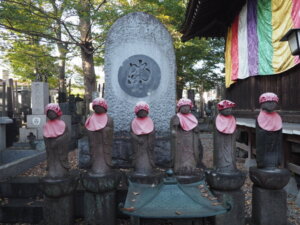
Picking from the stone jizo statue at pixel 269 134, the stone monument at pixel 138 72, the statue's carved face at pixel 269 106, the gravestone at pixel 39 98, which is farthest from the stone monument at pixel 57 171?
the gravestone at pixel 39 98

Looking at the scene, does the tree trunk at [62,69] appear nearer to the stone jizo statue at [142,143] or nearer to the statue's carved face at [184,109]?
the stone jizo statue at [142,143]

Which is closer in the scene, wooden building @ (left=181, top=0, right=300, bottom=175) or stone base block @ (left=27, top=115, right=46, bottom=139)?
wooden building @ (left=181, top=0, right=300, bottom=175)

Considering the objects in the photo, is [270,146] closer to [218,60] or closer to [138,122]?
[138,122]

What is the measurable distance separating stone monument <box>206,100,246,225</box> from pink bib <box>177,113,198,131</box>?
0.98 ft

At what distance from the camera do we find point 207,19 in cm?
921

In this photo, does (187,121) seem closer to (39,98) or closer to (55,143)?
(55,143)

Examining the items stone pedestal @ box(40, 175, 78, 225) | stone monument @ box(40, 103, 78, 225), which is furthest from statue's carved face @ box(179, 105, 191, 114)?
stone pedestal @ box(40, 175, 78, 225)

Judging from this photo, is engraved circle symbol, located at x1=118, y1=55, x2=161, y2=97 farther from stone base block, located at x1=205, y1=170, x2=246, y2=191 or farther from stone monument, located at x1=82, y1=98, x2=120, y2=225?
stone base block, located at x1=205, y1=170, x2=246, y2=191

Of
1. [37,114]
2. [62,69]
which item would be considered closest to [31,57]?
[62,69]

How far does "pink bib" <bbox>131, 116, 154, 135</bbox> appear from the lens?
3.55 meters

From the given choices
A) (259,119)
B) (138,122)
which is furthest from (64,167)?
(259,119)

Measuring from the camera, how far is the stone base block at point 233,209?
3.12 metres

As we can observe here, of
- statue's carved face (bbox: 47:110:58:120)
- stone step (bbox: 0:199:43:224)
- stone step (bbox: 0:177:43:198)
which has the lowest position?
stone step (bbox: 0:199:43:224)

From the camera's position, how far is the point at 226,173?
3.13 meters
